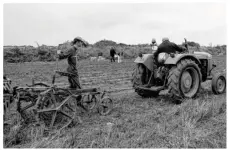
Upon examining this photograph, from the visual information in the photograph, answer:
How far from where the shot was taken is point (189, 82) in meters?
6.45

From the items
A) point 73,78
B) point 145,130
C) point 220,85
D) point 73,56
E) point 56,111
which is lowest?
point 145,130

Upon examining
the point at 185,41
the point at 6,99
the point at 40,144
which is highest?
the point at 185,41

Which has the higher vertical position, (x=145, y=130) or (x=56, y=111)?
(x=56, y=111)

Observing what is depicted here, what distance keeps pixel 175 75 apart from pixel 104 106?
1.99m

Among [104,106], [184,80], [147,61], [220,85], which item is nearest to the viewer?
[104,106]

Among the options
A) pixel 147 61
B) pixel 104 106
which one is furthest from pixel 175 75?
pixel 104 106

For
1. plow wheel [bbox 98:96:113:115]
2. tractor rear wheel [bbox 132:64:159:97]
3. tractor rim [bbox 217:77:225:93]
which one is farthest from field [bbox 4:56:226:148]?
tractor rim [bbox 217:77:225:93]

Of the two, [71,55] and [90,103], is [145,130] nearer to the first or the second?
[90,103]

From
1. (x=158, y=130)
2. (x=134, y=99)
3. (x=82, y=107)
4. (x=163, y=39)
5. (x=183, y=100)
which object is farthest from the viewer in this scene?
(x=134, y=99)

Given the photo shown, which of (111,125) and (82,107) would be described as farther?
(82,107)

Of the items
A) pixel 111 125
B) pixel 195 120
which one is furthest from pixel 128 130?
pixel 195 120

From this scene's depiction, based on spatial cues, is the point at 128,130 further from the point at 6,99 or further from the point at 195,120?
the point at 6,99

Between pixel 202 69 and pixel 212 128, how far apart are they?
3503 millimetres

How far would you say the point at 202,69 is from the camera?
24.3ft
